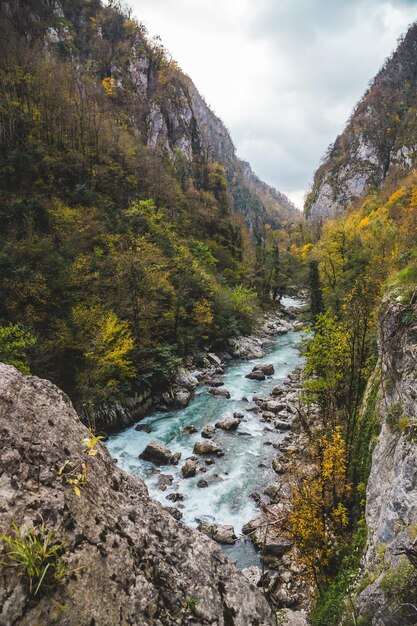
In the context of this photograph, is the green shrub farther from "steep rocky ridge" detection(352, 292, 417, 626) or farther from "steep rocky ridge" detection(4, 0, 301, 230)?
"steep rocky ridge" detection(4, 0, 301, 230)

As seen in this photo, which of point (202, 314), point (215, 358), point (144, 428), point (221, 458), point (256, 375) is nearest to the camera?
point (221, 458)

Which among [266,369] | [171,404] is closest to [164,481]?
[171,404]

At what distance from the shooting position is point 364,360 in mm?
16312

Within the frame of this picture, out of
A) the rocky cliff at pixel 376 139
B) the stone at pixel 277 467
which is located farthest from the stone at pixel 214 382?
the rocky cliff at pixel 376 139

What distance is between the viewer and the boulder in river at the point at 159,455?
18.7 m

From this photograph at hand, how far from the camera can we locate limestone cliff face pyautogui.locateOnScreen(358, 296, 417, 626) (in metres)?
6.34

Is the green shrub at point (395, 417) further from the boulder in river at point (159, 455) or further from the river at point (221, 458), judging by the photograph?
the boulder in river at point (159, 455)

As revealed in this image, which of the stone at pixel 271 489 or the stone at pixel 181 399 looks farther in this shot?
the stone at pixel 181 399

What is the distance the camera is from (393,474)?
7977 millimetres

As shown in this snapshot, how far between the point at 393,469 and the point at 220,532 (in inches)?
340

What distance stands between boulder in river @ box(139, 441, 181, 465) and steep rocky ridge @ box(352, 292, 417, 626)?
466 inches

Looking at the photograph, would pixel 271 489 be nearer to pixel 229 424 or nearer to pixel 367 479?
pixel 367 479

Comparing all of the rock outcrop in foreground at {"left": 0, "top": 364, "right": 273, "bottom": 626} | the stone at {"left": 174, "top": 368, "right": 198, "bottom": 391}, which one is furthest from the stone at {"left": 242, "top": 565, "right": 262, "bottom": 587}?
the stone at {"left": 174, "top": 368, "right": 198, "bottom": 391}

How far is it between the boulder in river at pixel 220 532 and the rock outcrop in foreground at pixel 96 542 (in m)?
8.57
